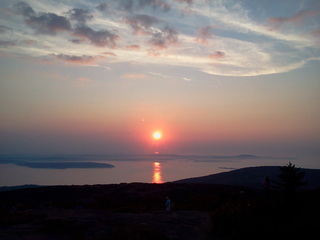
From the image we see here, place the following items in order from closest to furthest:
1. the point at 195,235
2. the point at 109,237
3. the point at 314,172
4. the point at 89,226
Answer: the point at 109,237 < the point at 195,235 < the point at 89,226 < the point at 314,172

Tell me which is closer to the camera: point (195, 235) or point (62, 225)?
point (195, 235)

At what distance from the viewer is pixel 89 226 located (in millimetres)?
13664

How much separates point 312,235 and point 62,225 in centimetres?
1013

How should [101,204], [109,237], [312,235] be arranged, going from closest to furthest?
1. [312,235]
2. [109,237]
3. [101,204]

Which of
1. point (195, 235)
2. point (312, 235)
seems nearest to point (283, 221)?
point (312, 235)

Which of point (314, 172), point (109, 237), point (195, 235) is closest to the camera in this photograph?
point (109, 237)

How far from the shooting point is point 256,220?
37.3 feet

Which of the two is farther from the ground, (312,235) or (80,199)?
(312,235)

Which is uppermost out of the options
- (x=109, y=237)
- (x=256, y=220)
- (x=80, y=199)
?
(x=256, y=220)

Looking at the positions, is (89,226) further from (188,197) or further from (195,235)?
(188,197)

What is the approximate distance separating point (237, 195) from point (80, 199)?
16.1 m

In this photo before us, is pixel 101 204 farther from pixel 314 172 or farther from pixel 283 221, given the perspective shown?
pixel 314 172

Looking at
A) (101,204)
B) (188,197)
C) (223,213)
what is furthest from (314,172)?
(223,213)

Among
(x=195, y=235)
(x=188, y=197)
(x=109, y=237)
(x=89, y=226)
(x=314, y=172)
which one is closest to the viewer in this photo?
(x=109, y=237)
